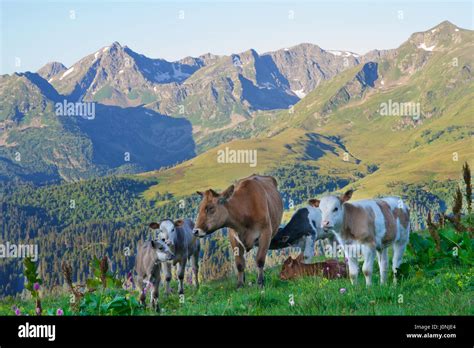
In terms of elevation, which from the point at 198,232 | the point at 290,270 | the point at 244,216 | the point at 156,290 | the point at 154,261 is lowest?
the point at 156,290

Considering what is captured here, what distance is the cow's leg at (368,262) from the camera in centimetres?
1303

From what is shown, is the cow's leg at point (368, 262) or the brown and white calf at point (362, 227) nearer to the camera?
the cow's leg at point (368, 262)

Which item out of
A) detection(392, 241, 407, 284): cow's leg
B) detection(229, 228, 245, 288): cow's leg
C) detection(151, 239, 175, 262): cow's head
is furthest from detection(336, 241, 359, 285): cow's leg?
detection(151, 239, 175, 262): cow's head

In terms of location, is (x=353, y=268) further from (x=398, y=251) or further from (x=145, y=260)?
(x=145, y=260)

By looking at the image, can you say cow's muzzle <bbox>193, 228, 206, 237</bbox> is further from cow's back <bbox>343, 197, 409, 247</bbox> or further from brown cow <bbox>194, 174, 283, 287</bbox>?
cow's back <bbox>343, 197, 409, 247</bbox>

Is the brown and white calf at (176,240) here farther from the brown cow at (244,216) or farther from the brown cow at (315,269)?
the brown cow at (315,269)

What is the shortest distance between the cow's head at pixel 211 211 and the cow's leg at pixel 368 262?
3.90m

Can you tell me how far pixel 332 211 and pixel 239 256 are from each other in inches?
195

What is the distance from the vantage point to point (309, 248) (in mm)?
22078

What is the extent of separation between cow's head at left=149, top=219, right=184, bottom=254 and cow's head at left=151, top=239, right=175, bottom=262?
112cm

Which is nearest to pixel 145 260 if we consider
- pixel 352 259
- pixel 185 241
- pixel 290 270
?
pixel 185 241

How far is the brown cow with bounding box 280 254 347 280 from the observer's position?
16.2 metres

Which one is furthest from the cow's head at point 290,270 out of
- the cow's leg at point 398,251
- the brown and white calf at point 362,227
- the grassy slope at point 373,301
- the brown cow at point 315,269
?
the grassy slope at point 373,301

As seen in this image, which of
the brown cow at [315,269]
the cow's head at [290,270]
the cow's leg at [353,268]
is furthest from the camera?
the cow's head at [290,270]
